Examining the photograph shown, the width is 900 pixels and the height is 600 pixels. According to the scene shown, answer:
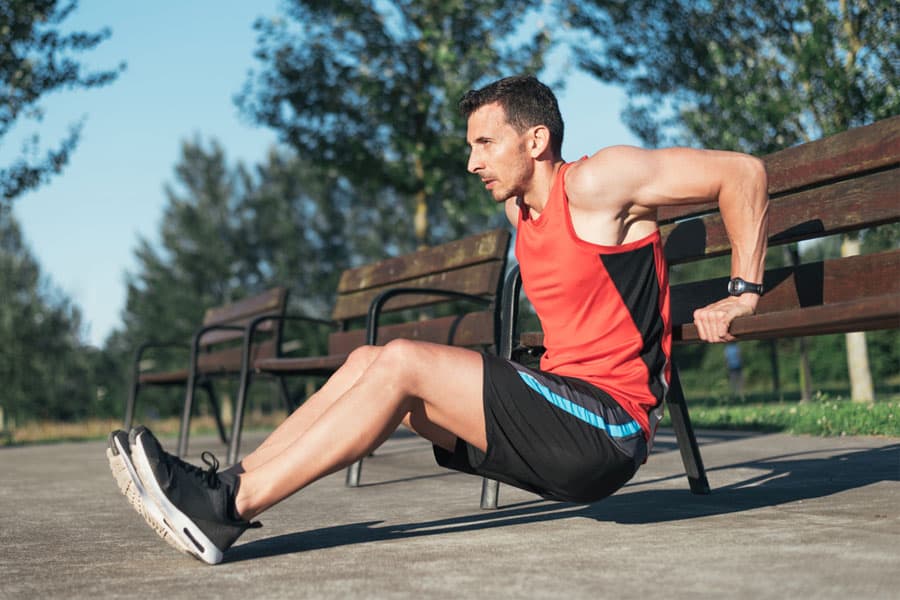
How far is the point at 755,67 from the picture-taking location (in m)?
12.3

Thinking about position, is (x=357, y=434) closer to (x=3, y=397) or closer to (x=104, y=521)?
(x=104, y=521)

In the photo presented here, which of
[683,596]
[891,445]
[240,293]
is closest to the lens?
[683,596]

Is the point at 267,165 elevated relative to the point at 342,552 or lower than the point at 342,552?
elevated

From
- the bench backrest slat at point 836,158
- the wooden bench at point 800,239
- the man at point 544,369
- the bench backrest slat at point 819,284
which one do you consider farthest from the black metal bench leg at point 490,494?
the bench backrest slat at point 836,158

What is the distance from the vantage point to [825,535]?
273 centimetres

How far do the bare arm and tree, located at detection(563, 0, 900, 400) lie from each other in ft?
24.2

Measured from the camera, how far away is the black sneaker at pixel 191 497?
252 cm

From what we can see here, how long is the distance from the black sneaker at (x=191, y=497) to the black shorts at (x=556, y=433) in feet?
2.20

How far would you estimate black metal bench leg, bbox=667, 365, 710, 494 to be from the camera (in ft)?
11.9

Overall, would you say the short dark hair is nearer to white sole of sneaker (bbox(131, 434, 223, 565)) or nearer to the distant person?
white sole of sneaker (bbox(131, 434, 223, 565))

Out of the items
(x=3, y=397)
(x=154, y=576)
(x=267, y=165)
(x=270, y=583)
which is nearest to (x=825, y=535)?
(x=270, y=583)

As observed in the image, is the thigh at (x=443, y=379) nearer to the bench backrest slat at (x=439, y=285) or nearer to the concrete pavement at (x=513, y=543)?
the concrete pavement at (x=513, y=543)

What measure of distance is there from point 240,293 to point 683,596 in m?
44.3

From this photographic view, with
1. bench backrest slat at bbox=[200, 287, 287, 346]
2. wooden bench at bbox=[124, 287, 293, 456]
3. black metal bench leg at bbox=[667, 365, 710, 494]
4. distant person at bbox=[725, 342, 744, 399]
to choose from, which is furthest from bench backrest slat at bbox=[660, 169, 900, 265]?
distant person at bbox=[725, 342, 744, 399]
